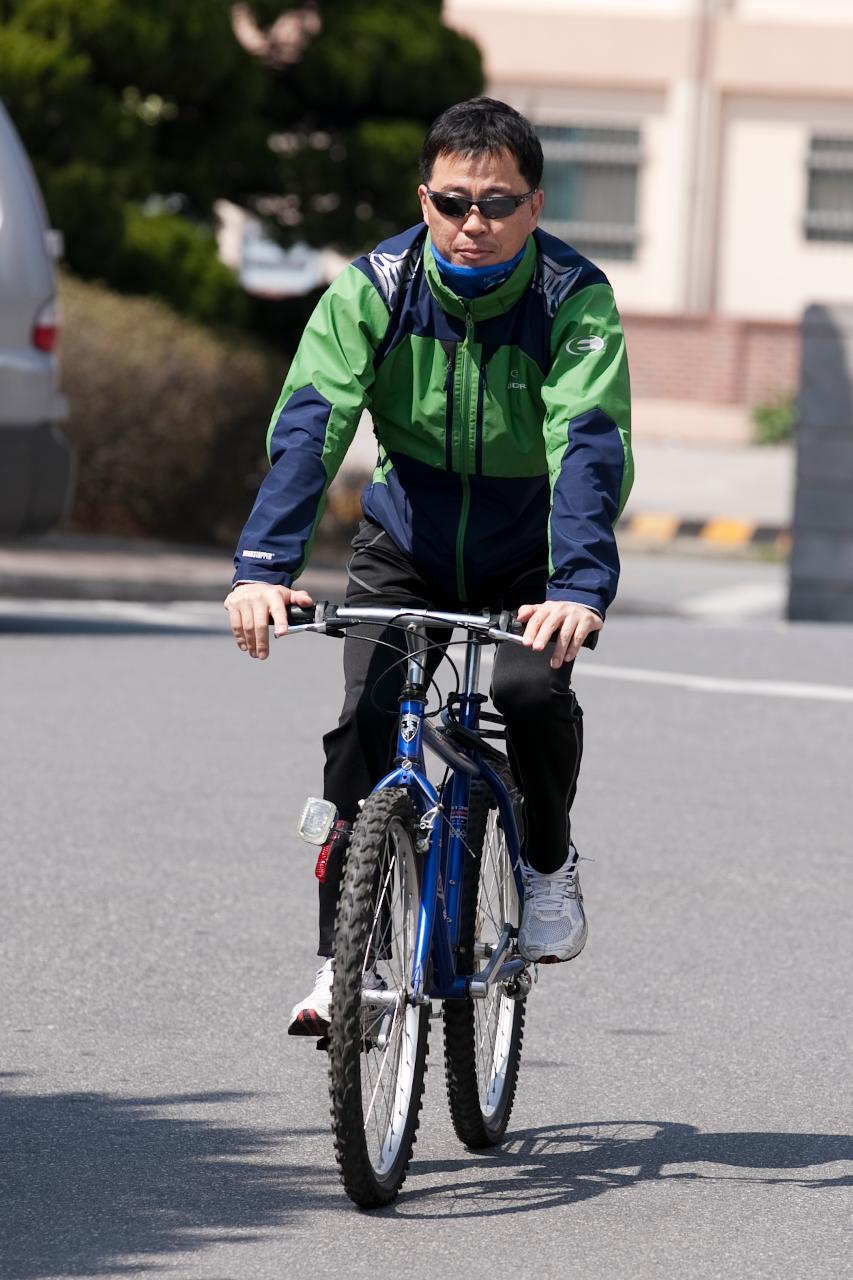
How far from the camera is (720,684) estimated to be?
11.8 meters

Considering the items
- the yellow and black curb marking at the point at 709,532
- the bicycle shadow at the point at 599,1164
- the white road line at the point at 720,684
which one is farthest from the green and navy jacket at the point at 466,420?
the yellow and black curb marking at the point at 709,532

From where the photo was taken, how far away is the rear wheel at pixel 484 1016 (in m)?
4.98

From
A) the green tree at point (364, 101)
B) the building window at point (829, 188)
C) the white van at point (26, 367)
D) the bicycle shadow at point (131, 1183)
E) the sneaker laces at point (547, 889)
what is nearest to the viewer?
the bicycle shadow at point (131, 1183)

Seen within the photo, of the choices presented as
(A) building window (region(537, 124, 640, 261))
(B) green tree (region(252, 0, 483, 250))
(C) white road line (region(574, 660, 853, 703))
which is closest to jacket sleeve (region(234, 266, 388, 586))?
(C) white road line (region(574, 660, 853, 703))

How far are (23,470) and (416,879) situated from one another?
24.7 ft

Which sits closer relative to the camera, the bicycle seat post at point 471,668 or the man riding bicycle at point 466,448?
the man riding bicycle at point 466,448

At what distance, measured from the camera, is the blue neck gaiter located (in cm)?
Result: 475

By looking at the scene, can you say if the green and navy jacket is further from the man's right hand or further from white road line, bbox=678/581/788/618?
white road line, bbox=678/581/788/618

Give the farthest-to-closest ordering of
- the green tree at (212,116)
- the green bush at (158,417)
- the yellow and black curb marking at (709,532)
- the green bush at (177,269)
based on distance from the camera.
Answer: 1. the yellow and black curb marking at (709,532)
2. the green bush at (177,269)
3. the green tree at (212,116)
4. the green bush at (158,417)

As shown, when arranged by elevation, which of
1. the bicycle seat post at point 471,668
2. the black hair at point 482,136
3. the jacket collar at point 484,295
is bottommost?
the bicycle seat post at point 471,668

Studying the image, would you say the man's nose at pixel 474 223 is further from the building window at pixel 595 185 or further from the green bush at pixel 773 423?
the building window at pixel 595 185

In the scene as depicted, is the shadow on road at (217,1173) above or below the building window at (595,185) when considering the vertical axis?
below

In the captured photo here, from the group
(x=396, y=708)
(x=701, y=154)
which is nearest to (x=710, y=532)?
(x=701, y=154)

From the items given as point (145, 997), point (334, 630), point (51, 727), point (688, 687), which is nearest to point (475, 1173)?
point (334, 630)
